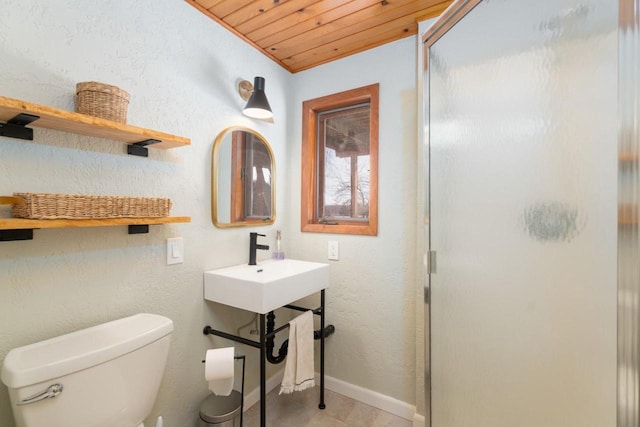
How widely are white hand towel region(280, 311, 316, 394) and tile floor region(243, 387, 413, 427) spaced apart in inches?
9.6

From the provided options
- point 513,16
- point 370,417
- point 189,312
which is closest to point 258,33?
point 513,16

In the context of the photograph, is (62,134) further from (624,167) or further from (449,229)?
(624,167)

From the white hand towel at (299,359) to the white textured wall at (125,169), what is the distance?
0.34 metres

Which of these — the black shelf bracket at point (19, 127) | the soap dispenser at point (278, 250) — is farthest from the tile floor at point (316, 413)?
the black shelf bracket at point (19, 127)

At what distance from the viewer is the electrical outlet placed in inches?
76.1

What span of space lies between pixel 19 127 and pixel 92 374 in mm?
822

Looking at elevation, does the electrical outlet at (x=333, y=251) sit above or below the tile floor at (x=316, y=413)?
above

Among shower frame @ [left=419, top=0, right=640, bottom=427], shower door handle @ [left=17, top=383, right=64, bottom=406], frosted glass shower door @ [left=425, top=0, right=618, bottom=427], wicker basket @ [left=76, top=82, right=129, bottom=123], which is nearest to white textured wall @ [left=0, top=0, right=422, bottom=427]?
wicker basket @ [left=76, top=82, right=129, bottom=123]

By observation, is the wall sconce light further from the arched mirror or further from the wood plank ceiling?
the wood plank ceiling

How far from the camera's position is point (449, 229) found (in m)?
1.19

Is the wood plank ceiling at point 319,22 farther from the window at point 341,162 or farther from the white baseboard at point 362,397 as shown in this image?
the white baseboard at point 362,397

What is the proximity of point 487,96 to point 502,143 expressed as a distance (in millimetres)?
189

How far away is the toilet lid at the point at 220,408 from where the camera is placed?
4.29 feet

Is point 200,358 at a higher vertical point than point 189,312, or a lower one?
lower
